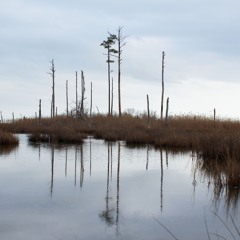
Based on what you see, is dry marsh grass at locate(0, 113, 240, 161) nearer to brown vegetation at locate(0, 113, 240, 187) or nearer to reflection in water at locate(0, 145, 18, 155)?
brown vegetation at locate(0, 113, 240, 187)

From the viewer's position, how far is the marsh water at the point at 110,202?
5.33 meters

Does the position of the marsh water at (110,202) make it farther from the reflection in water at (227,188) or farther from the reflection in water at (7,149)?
the reflection in water at (7,149)

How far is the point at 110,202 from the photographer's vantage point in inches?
275

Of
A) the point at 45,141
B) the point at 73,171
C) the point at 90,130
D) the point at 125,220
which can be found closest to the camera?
the point at 125,220

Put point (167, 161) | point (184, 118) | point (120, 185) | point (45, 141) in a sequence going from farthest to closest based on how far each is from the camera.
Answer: point (184, 118) → point (45, 141) → point (167, 161) → point (120, 185)

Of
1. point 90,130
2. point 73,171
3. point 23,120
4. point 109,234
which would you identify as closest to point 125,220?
point 109,234

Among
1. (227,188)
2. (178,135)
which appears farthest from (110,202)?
(178,135)

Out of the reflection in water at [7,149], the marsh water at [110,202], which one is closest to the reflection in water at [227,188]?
the marsh water at [110,202]

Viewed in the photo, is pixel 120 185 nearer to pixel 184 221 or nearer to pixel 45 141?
pixel 184 221

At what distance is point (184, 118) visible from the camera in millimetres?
30656

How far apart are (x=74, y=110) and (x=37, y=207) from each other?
32.3 m

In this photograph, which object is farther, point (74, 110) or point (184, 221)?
point (74, 110)

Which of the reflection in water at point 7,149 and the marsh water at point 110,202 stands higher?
the reflection in water at point 7,149

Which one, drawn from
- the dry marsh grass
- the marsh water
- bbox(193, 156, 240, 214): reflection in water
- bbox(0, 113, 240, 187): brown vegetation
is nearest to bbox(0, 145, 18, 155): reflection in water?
the marsh water
